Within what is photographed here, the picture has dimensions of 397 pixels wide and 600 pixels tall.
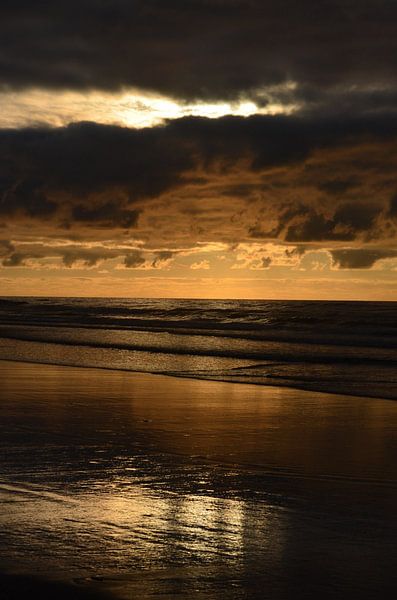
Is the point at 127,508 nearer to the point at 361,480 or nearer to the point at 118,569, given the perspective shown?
the point at 118,569

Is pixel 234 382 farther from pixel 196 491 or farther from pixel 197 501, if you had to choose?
pixel 197 501

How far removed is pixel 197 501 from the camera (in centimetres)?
818

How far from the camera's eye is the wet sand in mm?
5949

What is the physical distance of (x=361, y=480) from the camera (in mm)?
9211

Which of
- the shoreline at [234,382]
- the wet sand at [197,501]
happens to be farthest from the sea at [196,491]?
the shoreline at [234,382]

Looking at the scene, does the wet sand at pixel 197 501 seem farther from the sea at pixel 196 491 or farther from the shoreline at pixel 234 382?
the shoreline at pixel 234 382

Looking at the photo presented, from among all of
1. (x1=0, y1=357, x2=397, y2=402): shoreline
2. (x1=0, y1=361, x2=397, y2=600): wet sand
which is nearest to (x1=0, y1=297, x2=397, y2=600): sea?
(x1=0, y1=361, x2=397, y2=600): wet sand

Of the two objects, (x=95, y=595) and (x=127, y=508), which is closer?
(x=95, y=595)

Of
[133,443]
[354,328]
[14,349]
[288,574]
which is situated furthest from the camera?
[354,328]

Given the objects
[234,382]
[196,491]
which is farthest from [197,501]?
[234,382]

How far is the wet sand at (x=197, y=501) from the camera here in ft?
19.5

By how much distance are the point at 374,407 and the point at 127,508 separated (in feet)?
30.2

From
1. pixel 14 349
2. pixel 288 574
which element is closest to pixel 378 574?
pixel 288 574

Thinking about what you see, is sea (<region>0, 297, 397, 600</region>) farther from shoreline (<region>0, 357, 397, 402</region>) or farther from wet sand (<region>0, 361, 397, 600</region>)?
shoreline (<region>0, 357, 397, 402</region>)
